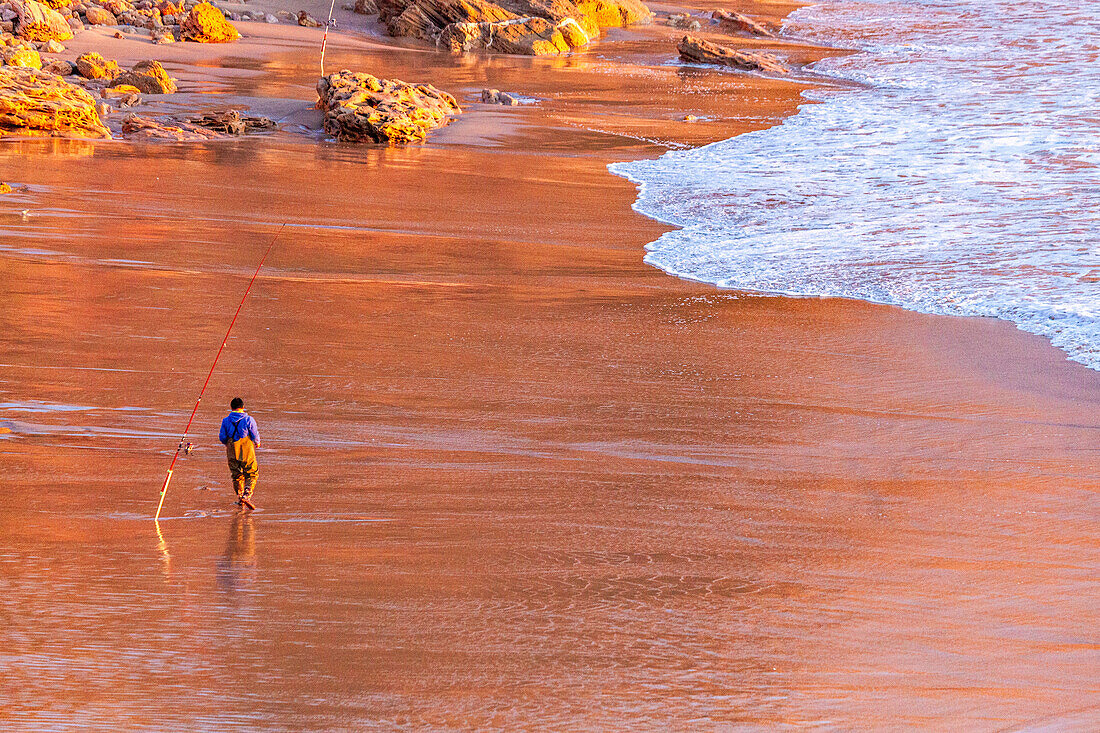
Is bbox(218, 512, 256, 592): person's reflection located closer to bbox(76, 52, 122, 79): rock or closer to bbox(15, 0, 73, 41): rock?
bbox(76, 52, 122, 79): rock

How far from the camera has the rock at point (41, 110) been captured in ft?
48.0

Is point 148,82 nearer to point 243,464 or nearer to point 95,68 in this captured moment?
point 95,68

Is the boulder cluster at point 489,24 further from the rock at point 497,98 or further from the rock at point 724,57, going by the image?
the rock at point 497,98

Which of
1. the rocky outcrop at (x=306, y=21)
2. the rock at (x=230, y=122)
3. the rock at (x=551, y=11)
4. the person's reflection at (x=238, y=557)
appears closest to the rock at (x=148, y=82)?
the rock at (x=230, y=122)

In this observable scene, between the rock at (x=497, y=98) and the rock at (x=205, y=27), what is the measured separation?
8330mm

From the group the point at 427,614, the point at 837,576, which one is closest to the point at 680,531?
the point at 837,576

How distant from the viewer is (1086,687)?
4.17 m

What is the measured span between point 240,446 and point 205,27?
22.2 metres

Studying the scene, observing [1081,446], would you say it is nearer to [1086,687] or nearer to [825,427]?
[825,427]

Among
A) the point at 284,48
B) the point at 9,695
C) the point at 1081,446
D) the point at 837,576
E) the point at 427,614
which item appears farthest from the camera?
the point at 284,48

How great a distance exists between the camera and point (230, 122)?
15672mm

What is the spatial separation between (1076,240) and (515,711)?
8.59m

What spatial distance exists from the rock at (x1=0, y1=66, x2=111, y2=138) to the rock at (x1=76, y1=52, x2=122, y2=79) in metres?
4.13

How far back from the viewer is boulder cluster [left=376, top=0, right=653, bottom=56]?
2925 cm
